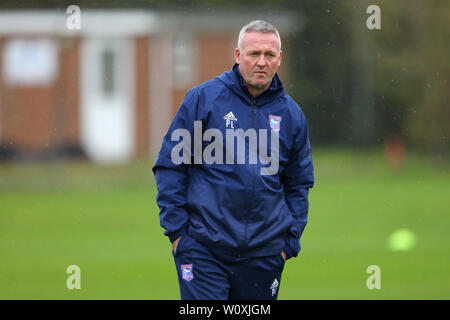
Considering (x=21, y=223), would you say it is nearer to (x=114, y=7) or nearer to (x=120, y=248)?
(x=120, y=248)

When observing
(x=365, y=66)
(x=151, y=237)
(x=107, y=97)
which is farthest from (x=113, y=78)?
(x=151, y=237)

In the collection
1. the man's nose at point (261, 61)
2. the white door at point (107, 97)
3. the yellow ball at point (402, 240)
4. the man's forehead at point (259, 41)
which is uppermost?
the man's forehead at point (259, 41)

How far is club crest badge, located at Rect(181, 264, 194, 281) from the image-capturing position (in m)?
5.09

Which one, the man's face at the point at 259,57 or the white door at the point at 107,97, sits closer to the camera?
the man's face at the point at 259,57

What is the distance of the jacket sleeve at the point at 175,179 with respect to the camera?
506 centimetres

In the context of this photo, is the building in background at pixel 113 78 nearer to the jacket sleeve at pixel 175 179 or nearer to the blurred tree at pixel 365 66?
the blurred tree at pixel 365 66

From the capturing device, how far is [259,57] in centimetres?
505

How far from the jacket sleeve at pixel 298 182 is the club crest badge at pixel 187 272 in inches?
23.4

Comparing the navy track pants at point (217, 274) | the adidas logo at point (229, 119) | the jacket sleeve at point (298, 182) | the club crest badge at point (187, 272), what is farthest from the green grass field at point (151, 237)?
the adidas logo at point (229, 119)

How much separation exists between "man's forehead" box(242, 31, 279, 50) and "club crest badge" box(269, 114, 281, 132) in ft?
1.35

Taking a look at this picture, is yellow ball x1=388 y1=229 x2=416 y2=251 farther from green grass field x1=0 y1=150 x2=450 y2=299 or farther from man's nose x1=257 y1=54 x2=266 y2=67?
man's nose x1=257 y1=54 x2=266 y2=67
